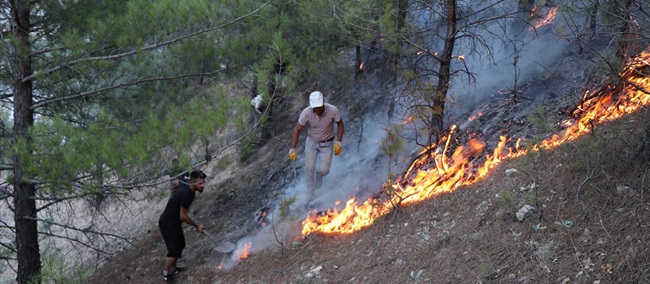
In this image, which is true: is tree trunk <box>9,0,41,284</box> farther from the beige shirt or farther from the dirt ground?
the beige shirt

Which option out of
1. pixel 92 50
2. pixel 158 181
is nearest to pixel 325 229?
pixel 158 181

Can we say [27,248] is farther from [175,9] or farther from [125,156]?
[175,9]

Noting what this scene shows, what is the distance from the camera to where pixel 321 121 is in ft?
26.4

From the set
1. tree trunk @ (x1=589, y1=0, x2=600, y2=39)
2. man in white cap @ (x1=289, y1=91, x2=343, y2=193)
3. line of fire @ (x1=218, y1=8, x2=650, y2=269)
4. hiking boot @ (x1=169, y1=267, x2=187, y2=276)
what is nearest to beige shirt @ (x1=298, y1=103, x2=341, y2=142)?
man in white cap @ (x1=289, y1=91, x2=343, y2=193)

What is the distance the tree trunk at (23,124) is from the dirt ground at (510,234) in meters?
1.74

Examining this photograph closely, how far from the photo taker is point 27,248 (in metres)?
7.84

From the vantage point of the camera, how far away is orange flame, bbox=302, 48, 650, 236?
21.6 ft

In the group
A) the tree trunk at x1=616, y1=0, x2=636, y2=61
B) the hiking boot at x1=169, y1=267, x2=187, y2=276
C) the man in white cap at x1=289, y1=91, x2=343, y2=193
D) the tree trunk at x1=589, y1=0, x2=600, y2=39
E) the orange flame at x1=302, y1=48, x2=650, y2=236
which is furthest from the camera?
the hiking boot at x1=169, y1=267, x2=187, y2=276

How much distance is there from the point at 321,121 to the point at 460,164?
212 centimetres

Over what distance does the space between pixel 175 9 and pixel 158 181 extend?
90.8 inches

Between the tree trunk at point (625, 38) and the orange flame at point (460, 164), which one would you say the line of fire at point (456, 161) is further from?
the tree trunk at point (625, 38)

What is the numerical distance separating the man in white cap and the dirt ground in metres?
1.04

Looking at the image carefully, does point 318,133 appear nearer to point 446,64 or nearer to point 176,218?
point 446,64

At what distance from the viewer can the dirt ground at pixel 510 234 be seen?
176 inches
